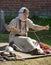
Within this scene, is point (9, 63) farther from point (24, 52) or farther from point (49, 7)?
point (49, 7)

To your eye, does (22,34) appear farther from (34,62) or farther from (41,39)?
(41,39)

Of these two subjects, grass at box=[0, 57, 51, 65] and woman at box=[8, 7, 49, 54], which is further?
woman at box=[8, 7, 49, 54]

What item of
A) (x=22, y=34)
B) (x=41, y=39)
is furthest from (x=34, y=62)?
(x=41, y=39)

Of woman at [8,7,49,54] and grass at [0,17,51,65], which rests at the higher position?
woman at [8,7,49,54]

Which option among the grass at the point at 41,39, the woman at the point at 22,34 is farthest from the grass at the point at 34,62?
the woman at the point at 22,34

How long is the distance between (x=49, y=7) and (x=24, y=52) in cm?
951

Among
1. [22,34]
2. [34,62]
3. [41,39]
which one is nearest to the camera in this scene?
[34,62]

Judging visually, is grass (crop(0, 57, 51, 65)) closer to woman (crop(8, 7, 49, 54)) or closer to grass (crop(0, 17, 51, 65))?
grass (crop(0, 17, 51, 65))

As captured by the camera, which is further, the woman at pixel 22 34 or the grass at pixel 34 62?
the woman at pixel 22 34

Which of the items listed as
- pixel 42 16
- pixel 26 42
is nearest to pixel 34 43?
pixel 26 42

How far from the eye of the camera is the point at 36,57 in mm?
9484

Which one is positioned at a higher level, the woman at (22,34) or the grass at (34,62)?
the woman at (22,34)

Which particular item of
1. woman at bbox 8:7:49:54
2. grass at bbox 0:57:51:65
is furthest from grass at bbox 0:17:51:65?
woman at bbox 8:7:49:54

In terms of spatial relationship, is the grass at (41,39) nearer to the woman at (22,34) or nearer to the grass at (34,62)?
the grass at (34,62)
